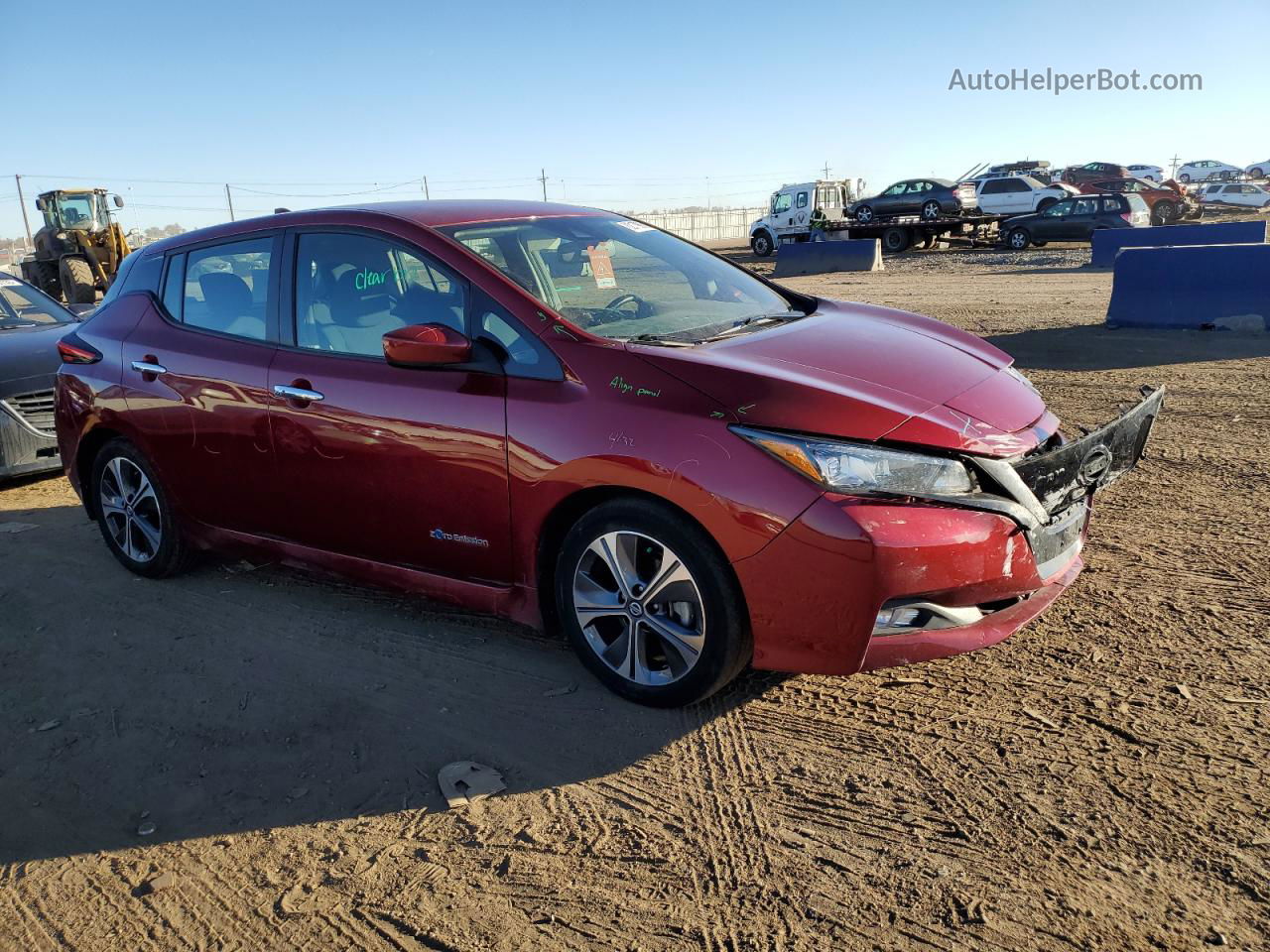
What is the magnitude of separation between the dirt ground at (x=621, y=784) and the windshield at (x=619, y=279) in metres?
1.39

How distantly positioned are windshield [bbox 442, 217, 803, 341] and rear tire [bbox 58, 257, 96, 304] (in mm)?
21855

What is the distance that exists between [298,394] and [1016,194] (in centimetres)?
3306

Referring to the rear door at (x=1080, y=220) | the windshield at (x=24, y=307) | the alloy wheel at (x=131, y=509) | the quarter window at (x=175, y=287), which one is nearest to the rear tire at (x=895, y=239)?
the rear door at (x=1080, y=220)

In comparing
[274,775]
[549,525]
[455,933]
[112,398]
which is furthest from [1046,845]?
[112,398]

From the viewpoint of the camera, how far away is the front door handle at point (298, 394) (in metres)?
4.11

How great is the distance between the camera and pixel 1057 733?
3.21m

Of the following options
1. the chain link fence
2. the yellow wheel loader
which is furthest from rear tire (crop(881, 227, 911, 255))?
the chain link fence

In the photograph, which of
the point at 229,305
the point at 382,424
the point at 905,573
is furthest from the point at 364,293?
the point at 905,573

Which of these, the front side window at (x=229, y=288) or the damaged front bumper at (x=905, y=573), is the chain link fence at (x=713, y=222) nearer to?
the front side window at (x=229, y=288)

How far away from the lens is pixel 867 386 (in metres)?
3.34

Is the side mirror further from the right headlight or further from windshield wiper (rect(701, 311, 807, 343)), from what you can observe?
the right headlight

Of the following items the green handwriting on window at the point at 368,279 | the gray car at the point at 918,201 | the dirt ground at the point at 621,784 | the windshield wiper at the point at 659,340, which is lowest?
the dirt ground at the point at 621,784

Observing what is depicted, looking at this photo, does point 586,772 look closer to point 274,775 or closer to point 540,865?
point 540,865

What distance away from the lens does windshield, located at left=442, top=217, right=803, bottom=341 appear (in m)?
3.84
